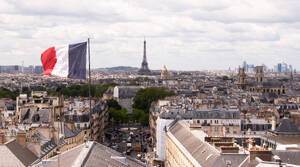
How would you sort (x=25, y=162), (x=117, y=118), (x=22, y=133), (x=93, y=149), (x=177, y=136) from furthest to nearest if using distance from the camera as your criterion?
(x=117, y=118) < (x=177, y=136) < (x=22, y=133) < (x=25, y=162) < (x=93, y=149)

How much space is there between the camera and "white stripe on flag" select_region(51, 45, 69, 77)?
34.1 meters

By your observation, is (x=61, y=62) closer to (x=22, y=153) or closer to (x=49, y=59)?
(x=49, y=59)

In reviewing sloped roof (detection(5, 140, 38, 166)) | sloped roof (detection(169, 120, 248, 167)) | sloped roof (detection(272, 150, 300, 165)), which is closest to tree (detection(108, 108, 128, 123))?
sloped roof (detection(169, 120, 248, 167))

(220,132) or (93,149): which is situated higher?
(93,149)

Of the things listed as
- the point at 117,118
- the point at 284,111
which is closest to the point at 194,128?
the point at 284,111

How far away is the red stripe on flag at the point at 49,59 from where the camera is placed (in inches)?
1345

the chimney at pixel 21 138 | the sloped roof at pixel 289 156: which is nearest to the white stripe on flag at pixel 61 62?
the sloped roof at pixel 289 156

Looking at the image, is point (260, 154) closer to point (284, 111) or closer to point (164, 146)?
point (164, 146)

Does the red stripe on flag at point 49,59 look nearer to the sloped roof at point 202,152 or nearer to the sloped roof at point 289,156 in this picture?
the sloped roof at point 202,152

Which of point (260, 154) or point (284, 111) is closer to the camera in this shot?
point (260, 154)

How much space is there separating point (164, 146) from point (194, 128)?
17.1 meters

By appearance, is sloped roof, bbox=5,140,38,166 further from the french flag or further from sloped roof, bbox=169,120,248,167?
the french flag

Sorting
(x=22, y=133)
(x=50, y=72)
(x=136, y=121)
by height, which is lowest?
(x=136, y=121)

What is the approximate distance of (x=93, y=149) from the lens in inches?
1321
